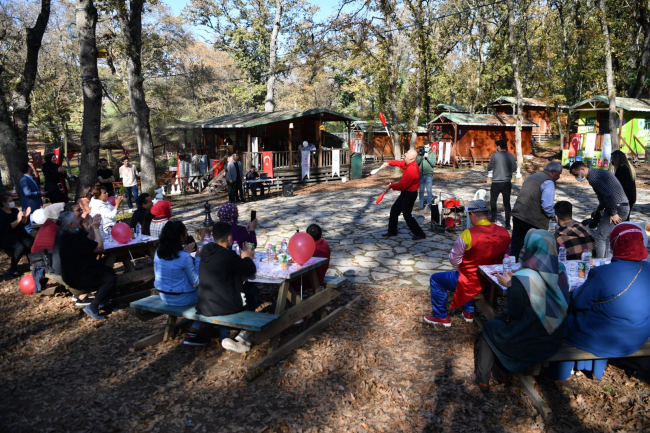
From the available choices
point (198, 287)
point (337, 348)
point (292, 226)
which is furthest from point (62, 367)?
point (292, 226)

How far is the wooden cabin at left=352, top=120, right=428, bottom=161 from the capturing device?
113 feet

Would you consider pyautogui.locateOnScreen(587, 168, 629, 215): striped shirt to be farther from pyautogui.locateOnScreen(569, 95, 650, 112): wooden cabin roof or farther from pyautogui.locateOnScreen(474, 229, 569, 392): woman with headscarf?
pyautogui.locateOnScreen(569, 95, 650, 112): wooden cabin roof

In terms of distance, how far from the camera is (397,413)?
11.8ft

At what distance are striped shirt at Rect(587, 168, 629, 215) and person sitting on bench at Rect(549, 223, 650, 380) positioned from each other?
2.92m

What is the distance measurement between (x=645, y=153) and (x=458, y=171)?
10.0 m

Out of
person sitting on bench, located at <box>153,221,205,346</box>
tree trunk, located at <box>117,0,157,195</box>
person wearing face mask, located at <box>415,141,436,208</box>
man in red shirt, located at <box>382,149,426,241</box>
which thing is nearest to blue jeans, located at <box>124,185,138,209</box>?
tree trunk, located at <box>117,0,157,195</box>

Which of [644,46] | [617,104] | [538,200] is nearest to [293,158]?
[538,200]

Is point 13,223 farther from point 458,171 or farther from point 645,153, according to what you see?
point 645,153

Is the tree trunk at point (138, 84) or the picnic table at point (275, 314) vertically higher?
the tree trunk at point (138, 84)

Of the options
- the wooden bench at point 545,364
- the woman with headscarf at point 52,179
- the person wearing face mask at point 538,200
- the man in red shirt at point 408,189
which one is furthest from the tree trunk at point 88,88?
the wooden bench at point 545,364

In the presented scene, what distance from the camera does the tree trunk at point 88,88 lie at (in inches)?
365

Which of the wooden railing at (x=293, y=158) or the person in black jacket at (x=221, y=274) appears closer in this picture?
the person in black jacket at (x=221, y=274)

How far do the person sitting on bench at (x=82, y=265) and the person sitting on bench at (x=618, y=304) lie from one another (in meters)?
5.19

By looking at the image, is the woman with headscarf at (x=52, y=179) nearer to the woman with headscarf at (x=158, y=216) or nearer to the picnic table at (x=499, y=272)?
the woman with headscarf at (x=158, y=216)
